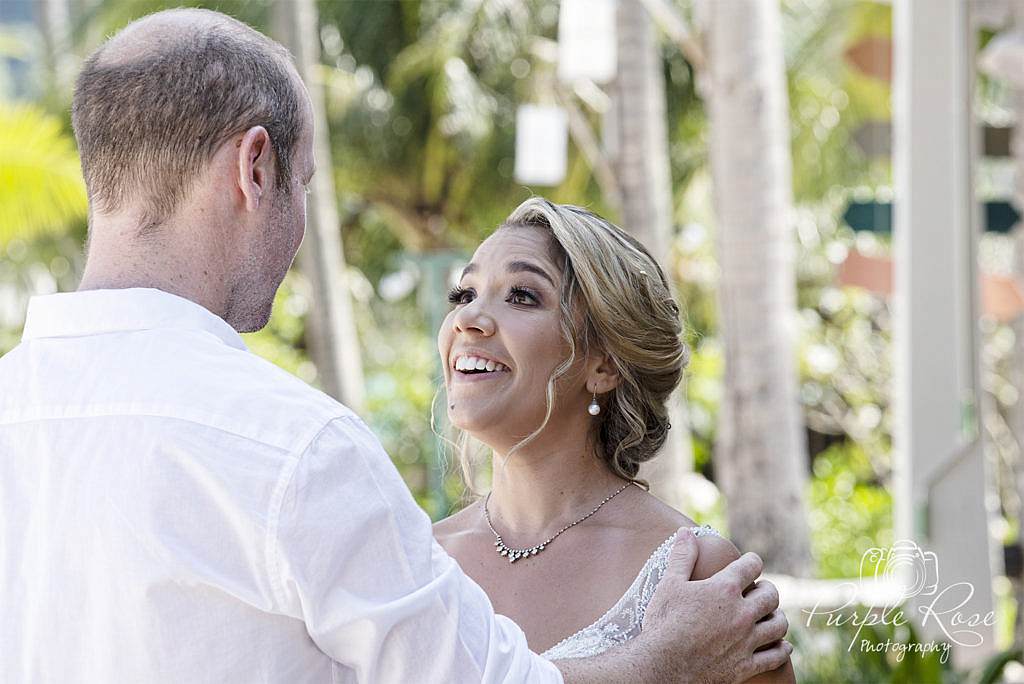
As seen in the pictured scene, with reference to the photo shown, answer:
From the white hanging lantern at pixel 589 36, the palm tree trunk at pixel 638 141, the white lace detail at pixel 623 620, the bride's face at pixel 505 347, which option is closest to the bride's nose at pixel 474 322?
the bride's face at pixel 505 347

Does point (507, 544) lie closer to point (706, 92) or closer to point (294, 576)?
point (294, 576)

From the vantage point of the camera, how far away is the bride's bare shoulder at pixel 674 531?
258cm

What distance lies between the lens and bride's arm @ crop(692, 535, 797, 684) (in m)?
2.49

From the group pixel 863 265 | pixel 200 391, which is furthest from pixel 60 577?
pixel 863 265

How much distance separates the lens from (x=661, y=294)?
294cm

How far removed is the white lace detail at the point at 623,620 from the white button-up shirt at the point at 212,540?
693mm

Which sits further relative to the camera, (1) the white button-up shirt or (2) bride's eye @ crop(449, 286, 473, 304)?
(2) bride's eye @ crop(449, 286, 473, 304)

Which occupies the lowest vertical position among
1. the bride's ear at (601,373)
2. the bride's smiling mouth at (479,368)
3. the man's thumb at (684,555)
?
the man's thumb at (684,555)

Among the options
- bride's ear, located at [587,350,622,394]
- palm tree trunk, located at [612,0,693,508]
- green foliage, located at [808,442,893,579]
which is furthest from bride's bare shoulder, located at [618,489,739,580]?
green foliage, located at [808,442,893,579]

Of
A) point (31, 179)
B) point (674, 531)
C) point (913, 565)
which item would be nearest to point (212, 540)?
point (674, 531)

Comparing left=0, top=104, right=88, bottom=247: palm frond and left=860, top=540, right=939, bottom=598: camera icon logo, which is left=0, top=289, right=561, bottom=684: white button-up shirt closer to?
left=860, top=540, right=939, bottom=598: camera icon logo

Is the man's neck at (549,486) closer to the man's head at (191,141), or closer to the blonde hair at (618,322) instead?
the blonde hair at (618,322)

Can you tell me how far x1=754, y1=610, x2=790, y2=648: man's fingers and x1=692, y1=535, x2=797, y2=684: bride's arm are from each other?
12 centimetres

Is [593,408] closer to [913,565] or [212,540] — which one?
[212,540]
